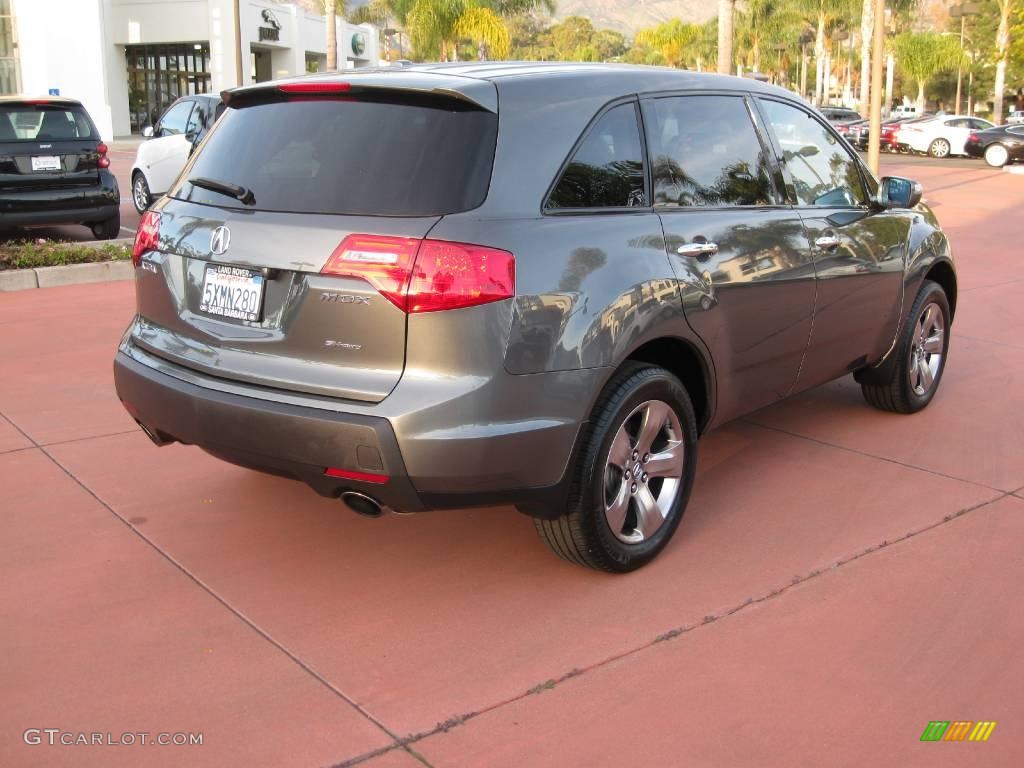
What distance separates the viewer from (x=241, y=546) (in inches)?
174

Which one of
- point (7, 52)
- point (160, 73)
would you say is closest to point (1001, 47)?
point (160, 73)

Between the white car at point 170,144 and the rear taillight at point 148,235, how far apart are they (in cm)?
1113

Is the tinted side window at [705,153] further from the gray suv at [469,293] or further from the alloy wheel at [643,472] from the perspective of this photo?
the alloy wheel at [643,472]

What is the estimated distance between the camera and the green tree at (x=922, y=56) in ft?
267

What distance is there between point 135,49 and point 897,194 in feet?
159

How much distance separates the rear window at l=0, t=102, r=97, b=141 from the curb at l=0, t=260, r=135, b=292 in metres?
2.16

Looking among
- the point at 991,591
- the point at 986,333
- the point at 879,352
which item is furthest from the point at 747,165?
the point at 986,333

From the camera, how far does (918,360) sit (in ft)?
20.7

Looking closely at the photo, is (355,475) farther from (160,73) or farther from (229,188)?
(160,73)

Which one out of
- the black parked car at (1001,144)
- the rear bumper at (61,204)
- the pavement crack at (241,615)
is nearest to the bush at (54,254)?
the rear bumper at (61,204)

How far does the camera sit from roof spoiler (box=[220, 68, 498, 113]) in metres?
3.69

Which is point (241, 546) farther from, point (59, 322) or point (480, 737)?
point (59, 322)

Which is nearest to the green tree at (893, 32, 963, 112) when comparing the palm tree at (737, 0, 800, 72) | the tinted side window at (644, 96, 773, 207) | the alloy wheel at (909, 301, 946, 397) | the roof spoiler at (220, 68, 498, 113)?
→ the palm tree at (737, 0, 800, 72)

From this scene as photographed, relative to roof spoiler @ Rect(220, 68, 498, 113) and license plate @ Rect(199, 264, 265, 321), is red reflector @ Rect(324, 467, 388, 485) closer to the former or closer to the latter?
license plate @ Rect(199, 264, 265, 321)
